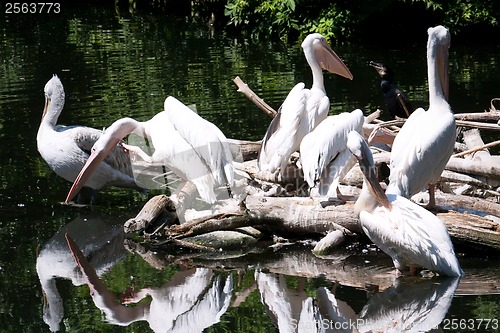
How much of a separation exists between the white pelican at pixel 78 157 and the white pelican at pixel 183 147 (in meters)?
0.30

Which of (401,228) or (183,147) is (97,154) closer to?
(183,147)

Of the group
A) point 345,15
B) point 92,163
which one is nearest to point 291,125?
point 92,163

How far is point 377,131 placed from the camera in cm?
789

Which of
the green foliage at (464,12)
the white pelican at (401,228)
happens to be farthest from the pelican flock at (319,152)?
the green foliage at (464,12)

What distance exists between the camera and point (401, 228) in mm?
6055

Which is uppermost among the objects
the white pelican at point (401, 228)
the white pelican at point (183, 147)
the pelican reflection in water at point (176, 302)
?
the white pelican at point (183, 147)

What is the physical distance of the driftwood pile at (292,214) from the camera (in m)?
6.66

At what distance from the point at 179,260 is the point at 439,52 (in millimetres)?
2593

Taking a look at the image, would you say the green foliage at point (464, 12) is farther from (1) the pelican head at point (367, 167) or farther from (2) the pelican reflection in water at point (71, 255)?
(1) the pelican head at point (367, 167)

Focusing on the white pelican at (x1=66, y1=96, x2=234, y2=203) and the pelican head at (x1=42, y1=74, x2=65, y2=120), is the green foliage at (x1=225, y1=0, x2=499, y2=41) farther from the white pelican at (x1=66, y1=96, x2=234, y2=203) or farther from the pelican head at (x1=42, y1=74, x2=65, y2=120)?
the white pelican at (x1=66, y1=96, x2=234, y2=203)

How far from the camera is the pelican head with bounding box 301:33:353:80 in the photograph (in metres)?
8.55

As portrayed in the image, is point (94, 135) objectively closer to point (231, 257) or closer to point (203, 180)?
point (203, 180)

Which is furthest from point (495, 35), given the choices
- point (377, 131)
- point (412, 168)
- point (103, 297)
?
point (103, 297)

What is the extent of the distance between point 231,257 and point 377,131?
73.9 inches
